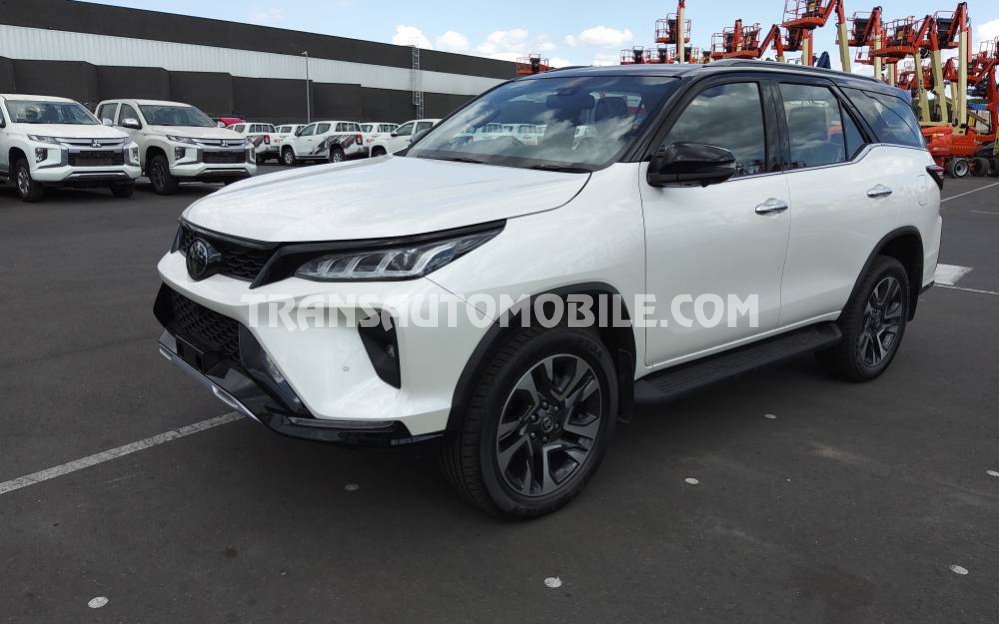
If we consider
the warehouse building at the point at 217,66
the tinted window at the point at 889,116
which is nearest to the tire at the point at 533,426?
the tinted window at the point at 889,116

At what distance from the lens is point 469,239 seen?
2.78 metres

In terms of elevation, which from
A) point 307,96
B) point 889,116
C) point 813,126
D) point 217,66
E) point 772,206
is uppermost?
point 217,66

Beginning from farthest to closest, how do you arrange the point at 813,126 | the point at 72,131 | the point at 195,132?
the point at 195,132, the point at 72,131, the point at 813,126

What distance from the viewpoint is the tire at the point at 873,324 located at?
15.4 feet

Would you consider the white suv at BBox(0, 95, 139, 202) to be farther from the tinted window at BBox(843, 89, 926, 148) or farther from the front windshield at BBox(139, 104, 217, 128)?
the tinted window at BBox(843, 89, 926, 148)

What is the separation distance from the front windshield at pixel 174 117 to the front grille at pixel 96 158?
1876mm

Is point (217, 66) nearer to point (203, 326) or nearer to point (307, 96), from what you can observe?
point (307, 96)

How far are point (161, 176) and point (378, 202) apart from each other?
1430 centimetres

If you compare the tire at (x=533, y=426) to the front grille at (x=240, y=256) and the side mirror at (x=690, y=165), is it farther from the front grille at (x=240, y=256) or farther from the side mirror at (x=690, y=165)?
the front grille at (x=240, y=256)

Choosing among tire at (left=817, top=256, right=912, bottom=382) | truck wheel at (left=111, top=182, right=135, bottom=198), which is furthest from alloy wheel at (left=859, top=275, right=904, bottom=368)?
truck wheel at (left=111, top=182, right=135, bottom=198)

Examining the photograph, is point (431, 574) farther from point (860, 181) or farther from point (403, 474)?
point (860, 181)

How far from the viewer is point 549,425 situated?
10.4 ft

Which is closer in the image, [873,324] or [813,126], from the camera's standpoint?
[813,126]

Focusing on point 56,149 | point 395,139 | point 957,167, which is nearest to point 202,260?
point 56,149
